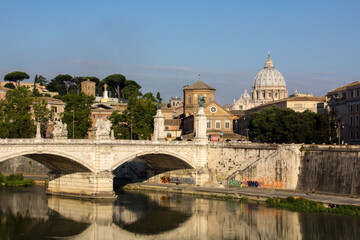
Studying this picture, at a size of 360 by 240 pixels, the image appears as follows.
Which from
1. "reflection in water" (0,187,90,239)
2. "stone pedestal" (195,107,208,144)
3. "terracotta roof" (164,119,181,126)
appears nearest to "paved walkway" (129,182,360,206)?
"stone pedestal" (195,107,208,144)

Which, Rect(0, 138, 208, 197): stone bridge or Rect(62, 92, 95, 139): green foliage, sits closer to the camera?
Rect(0, 138, 208, 197): stone bridge

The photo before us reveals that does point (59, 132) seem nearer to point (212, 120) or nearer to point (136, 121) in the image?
point (136, 121)

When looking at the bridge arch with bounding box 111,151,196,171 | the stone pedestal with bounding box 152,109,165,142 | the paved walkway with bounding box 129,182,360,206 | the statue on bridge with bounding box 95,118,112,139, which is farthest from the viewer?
the stone pedestal with bounding box 152,109,165,142

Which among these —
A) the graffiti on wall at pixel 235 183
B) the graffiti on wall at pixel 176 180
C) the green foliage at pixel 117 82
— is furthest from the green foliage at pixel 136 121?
the green foliage at pixel 117 82

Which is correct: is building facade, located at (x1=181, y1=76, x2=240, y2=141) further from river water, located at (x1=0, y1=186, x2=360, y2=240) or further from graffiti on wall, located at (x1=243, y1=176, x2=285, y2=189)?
river water, located at (x1=0, y1=186, x2=360, y2=240)

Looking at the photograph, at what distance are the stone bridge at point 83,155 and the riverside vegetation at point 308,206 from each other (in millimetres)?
14776

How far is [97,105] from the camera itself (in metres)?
115

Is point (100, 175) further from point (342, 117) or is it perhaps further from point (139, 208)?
point (342, 117)

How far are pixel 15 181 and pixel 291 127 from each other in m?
36.5

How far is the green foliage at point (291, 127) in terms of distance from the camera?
246 feet

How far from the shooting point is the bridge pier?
2210 inches

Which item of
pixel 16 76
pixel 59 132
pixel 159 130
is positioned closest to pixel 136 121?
pixel 159 130

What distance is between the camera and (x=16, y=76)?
143 m

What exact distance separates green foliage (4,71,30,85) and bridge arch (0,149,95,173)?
289ft
